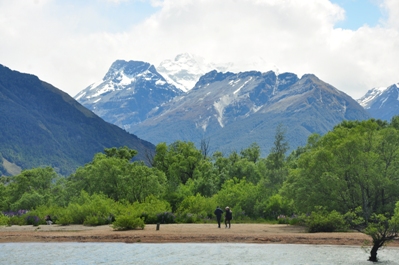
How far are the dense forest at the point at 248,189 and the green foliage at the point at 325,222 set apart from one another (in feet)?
0.30

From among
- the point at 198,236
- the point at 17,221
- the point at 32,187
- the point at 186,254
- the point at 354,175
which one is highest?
the point at 32,187

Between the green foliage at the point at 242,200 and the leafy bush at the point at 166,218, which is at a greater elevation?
the green foliage at the point at 242,200

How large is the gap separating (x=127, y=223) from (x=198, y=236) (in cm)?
972

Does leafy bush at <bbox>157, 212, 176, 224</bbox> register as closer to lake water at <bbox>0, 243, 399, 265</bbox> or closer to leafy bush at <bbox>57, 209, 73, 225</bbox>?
leafy bush at <bbox>57, 209, 73, 225</bbox>

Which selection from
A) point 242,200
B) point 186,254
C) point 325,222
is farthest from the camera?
point 242,200

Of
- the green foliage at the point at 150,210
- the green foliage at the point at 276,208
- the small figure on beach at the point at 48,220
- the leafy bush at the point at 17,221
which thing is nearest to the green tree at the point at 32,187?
the leafy bush at the point at 17,221

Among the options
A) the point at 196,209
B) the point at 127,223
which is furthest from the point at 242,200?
the point at 127,223

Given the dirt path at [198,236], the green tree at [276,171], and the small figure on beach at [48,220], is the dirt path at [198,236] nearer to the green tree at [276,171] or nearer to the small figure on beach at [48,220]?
the small figure on beach at [48,220]

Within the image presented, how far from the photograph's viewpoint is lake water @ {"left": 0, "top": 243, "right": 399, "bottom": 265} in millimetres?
39938

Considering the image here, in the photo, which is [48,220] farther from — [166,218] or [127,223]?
[127,223]

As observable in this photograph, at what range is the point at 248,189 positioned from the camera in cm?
8100

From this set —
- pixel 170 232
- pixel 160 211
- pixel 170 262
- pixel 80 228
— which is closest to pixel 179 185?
pixel 160 211

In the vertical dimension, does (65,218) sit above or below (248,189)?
below

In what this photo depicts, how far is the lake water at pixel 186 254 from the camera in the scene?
3994 centimetres
